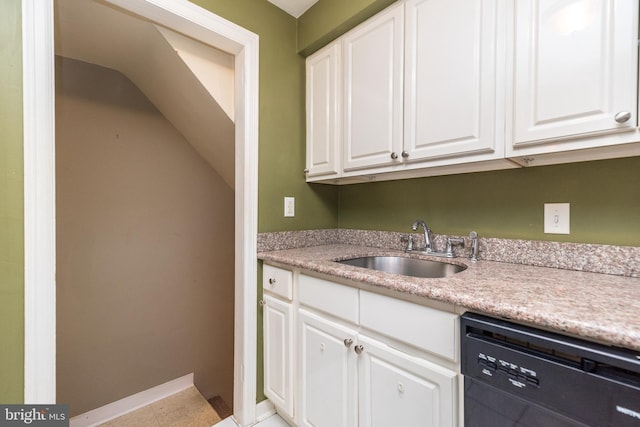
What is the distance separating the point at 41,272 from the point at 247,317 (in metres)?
0.88

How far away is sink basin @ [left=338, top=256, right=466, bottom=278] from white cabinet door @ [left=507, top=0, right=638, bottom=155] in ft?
1.97

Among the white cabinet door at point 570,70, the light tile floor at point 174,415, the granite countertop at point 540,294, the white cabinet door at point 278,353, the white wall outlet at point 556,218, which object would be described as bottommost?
the light tile floor at point 174,415

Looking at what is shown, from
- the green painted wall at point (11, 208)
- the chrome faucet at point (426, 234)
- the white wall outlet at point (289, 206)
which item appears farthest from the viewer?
the white wall outlet at point (289, 206)

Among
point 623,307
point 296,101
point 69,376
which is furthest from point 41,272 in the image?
point 623,307

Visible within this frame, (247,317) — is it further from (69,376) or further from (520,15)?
(520,15)

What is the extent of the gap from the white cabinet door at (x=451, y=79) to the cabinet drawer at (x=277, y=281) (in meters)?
0.83

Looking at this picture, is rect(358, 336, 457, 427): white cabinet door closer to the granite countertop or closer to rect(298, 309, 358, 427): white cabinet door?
rect(298, 309, 358, 427): white cabinet door

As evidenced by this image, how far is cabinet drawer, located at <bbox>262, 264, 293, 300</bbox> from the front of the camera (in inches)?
54.7

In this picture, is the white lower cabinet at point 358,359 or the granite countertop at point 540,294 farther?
the white lower cabinet at point 358,359

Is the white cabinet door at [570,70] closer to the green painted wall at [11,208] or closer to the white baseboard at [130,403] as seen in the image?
the green painted wall at [11,208]

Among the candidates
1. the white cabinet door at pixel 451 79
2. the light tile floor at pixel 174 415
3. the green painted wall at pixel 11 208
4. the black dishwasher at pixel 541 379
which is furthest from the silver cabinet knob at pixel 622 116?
the light tile floor at pixel 174 415

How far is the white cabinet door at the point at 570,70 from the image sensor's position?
0.79 metres

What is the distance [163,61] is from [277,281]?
4.93 feet

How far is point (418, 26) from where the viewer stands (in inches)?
48.6
